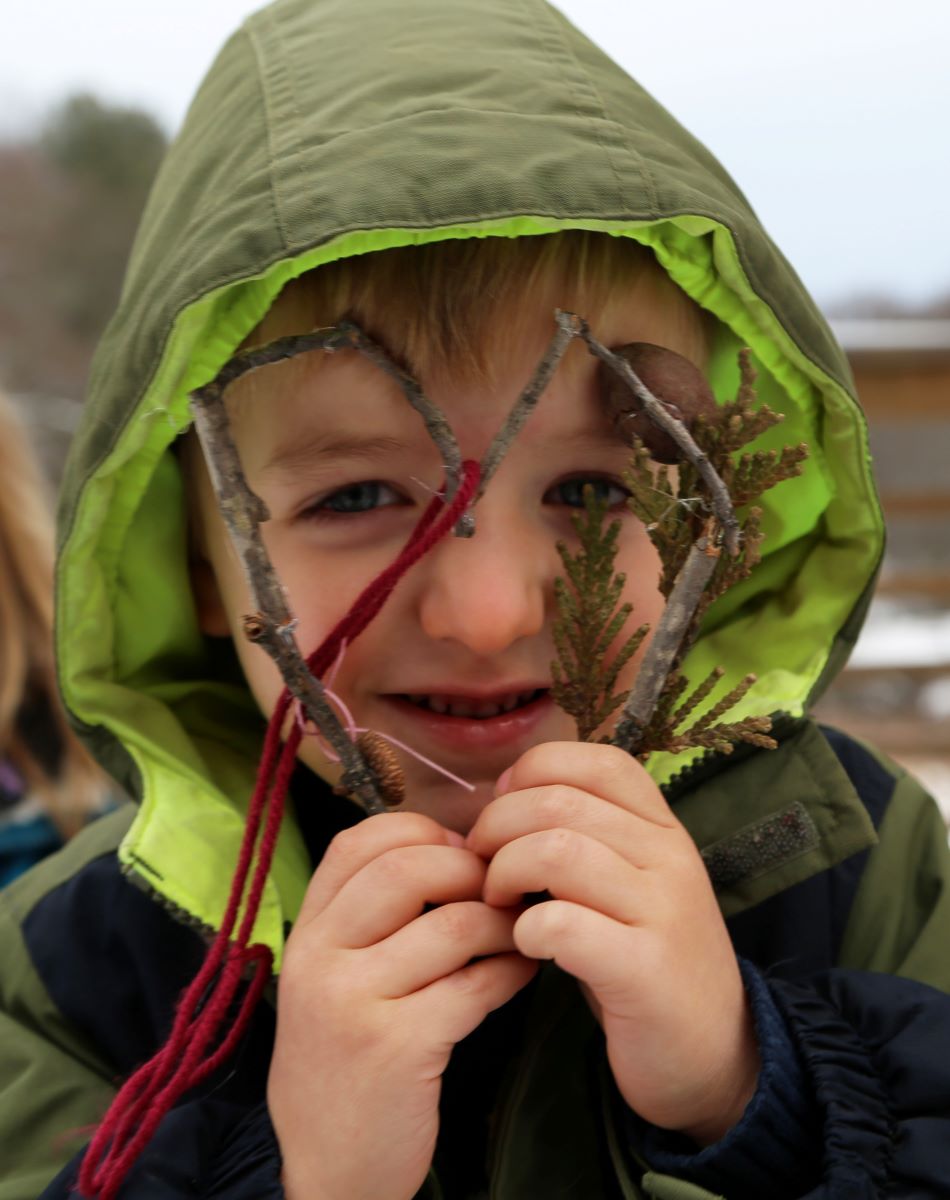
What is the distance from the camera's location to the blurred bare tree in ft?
42.5

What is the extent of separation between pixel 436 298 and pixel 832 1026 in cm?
81

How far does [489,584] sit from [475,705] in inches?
7.4

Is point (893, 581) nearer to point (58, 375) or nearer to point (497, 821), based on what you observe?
point (497, 821)

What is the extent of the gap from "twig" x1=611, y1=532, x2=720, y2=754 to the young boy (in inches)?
2.4

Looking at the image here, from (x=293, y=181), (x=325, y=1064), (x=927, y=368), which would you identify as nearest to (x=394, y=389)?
(x=293, y=181)

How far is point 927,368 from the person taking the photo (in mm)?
3783

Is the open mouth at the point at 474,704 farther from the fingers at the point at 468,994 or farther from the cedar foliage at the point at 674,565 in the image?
the fingers at the point at 468,994

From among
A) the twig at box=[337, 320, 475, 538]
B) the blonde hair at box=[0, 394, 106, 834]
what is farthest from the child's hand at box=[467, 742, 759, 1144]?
the blonde hair at box=[0, 394, 106, 834]

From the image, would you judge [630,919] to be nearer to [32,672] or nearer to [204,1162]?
[204,1162]

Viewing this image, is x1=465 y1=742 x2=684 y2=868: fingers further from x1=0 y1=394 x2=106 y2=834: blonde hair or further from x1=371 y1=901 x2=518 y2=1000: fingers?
x1=0 y1=394 x2=106 y2=834: blonde hair

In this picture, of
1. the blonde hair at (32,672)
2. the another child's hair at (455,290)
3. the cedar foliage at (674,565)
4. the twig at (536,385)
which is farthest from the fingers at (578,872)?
the blonde hair at (32,672)

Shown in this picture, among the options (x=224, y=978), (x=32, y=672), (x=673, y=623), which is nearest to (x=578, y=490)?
(x=673, y=623)

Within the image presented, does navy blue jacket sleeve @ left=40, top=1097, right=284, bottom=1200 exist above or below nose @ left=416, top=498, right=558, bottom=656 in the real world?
below

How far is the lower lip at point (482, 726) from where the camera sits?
1.27 metres
